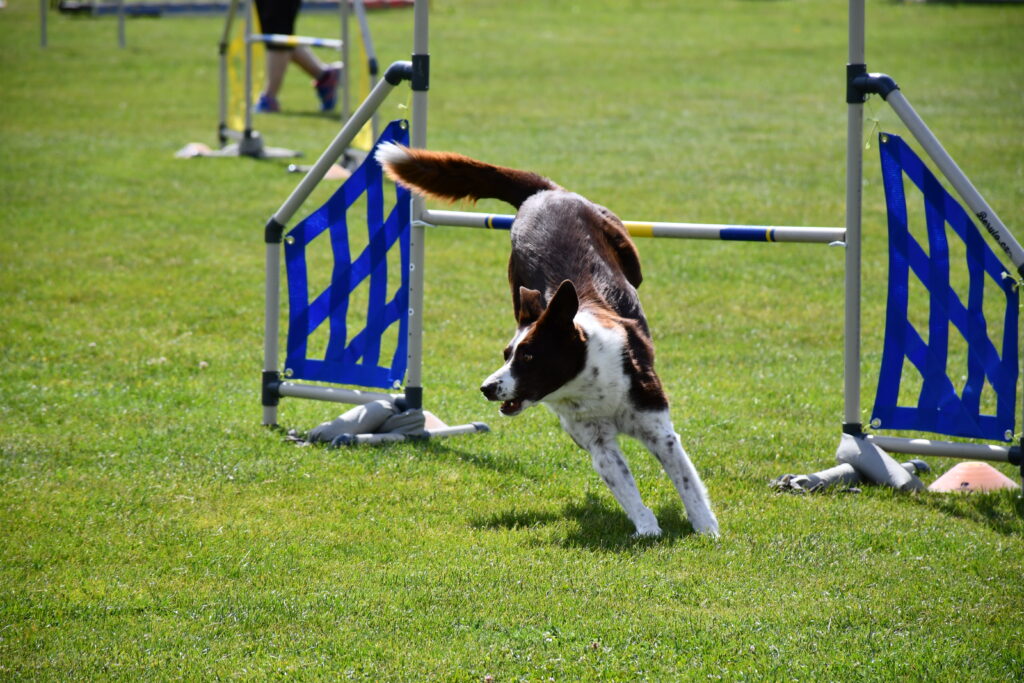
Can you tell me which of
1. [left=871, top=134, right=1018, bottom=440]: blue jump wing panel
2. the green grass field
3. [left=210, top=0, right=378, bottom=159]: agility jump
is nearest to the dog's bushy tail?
the green grass field

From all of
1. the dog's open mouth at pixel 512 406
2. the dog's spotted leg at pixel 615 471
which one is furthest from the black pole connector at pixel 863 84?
the dog's open mouth at pixel 512 406

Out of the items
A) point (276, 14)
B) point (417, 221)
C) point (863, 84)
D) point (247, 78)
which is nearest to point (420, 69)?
point (417, 221)

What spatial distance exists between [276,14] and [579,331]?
1233 centimetres

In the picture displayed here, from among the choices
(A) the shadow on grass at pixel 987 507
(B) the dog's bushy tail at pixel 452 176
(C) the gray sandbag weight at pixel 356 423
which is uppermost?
(B) the dog's bushy tail at pixel 452 176

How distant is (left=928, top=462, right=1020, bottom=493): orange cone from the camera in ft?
19.9

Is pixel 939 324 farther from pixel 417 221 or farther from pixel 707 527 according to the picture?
pixel 417 221

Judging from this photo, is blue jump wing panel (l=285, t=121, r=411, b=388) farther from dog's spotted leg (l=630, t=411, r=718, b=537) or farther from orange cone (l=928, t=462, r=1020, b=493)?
orange cone (l=928, t=462, r=1020, b=493)

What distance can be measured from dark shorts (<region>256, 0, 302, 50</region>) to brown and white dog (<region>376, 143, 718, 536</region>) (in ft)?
35.5

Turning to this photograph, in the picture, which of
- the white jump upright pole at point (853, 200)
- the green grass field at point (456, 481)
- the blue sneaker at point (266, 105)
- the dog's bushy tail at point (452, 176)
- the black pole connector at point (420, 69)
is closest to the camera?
the green grass field at point (456, 481)

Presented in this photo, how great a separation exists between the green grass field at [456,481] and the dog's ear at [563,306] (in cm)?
98

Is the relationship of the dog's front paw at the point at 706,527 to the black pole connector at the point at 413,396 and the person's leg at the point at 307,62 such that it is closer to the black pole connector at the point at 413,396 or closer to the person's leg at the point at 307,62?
the black pole connector at the point at 413,396

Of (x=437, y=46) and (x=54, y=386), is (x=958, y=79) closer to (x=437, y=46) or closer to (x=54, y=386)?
(x=437, y=46)

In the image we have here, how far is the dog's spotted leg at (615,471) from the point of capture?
17.4 feet

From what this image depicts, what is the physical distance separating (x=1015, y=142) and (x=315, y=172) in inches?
480
